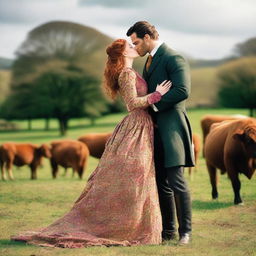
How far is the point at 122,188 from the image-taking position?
686cm

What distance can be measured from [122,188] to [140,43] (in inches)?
64.9

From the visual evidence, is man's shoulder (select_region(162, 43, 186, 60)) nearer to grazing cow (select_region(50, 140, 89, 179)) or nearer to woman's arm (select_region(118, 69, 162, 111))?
woman's arm (select_region(118, 69, 162, 111))

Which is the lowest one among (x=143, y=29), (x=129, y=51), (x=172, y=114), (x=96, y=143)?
(x=96, y=143)

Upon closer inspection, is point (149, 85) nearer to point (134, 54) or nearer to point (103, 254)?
point (134, 54)

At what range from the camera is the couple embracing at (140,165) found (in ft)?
21.9

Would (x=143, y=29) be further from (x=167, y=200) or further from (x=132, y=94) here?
(x=167, y=200)

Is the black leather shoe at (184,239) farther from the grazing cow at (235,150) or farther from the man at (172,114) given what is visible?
the grazing cow at (235,150)

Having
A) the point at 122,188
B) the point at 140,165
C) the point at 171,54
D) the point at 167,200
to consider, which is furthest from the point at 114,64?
the point at 167,200

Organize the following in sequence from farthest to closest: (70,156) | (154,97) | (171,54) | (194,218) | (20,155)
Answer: (20,155)
(70,156)
(194,218)
(171,54)
(154,97)

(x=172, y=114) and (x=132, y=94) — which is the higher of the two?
(x=132, y=94)

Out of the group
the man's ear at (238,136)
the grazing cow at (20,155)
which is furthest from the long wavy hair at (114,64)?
the grazing cow at (20,155)

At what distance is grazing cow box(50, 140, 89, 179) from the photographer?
59.2ft

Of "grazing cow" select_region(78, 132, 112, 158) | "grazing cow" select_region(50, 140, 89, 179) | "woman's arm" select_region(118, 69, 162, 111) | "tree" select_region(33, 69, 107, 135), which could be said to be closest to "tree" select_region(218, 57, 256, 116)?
"tree" select_region(33, 69, 107, 135)

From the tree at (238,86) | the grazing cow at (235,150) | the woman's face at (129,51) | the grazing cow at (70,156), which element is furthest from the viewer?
the tree at (238,86)
